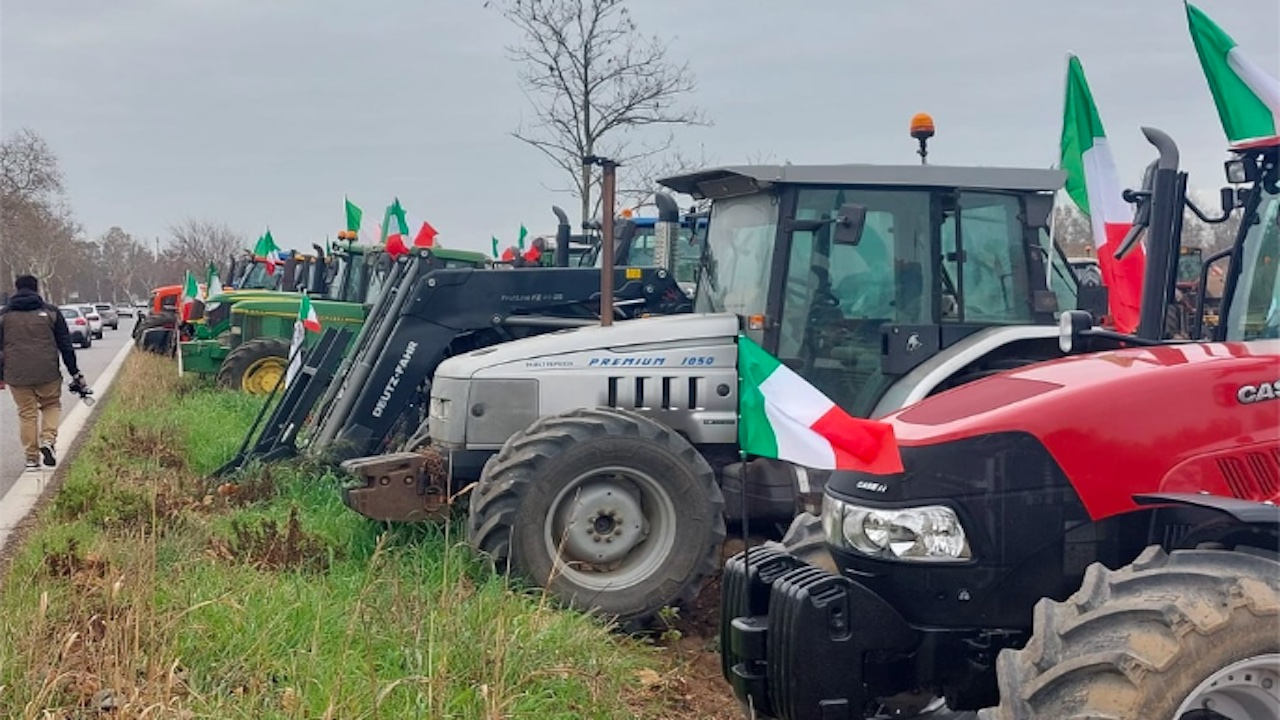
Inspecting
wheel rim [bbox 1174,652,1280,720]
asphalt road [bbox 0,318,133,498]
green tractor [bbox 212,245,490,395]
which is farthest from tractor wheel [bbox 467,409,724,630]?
green tractor [bbox 212,245,490,395]

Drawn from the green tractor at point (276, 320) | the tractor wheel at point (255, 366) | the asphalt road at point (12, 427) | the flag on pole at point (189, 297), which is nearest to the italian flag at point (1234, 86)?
the asphalt road at point (12, 427)

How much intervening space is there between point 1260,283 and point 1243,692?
1.61 metres

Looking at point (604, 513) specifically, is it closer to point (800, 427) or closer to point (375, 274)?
point (800, 427)

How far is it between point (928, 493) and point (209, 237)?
6164 centimetres

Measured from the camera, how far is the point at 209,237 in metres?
60.8

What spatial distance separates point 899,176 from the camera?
21.0 feet

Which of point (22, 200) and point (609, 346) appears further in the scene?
point (22, 200)

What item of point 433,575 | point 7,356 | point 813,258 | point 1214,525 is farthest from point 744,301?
point 7,356

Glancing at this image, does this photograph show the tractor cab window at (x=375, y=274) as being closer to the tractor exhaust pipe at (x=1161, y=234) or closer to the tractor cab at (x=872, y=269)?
the tractor cab at (x=872, y=269)

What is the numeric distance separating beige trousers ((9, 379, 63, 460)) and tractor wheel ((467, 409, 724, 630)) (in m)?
7.18

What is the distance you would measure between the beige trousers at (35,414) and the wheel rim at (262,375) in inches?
169

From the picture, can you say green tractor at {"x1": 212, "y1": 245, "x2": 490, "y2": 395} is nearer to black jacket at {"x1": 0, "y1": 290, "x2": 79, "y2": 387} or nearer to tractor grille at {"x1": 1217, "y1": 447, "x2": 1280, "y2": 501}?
black jacket at {"x1": 0, "y1": 290, "x2": 79, "y2": 387}

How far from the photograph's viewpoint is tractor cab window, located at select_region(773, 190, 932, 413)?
21.1 ft

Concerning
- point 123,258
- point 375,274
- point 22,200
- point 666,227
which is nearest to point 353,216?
point 375,274
